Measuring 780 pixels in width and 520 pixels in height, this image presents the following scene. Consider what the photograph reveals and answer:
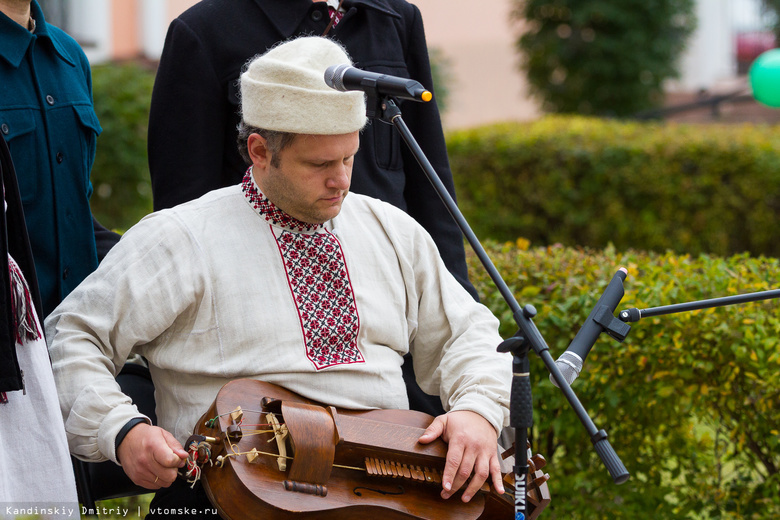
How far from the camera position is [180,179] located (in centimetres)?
293

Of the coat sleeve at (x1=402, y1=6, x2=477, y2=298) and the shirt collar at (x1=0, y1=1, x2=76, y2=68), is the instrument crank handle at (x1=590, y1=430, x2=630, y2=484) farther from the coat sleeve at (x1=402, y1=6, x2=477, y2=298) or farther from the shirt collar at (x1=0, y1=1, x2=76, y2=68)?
the shirt collar at (x1=0, y1=1, x2=76, y2=68)

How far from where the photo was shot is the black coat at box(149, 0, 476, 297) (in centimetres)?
293

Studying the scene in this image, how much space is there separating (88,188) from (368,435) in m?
1.12

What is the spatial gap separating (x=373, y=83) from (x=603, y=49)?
12.8 meters

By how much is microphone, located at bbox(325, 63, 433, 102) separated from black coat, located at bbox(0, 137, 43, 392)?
749 mm

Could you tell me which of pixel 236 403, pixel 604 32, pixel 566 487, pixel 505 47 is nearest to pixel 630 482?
pixel 566 487

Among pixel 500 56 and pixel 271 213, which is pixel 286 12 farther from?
pixel 500 56

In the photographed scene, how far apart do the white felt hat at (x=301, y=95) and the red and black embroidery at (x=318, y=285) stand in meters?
0.26

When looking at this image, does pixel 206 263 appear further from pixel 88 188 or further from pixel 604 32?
pixel 604 32

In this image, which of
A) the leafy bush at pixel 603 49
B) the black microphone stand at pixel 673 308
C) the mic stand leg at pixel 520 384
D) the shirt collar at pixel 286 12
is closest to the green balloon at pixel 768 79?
the leafy bush at pixel 603 49

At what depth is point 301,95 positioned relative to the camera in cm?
243

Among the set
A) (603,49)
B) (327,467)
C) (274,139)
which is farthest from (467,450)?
(603,49)

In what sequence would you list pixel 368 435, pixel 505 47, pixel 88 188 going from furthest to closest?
pixel 505 47
pixel 88 188
pixel 368 435

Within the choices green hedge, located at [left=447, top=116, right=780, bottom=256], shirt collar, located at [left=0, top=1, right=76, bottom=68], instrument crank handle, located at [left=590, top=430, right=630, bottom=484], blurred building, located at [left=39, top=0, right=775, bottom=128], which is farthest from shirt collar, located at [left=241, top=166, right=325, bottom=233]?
blurred building, located at [left=39, top=0, right=775, bottom=128]
